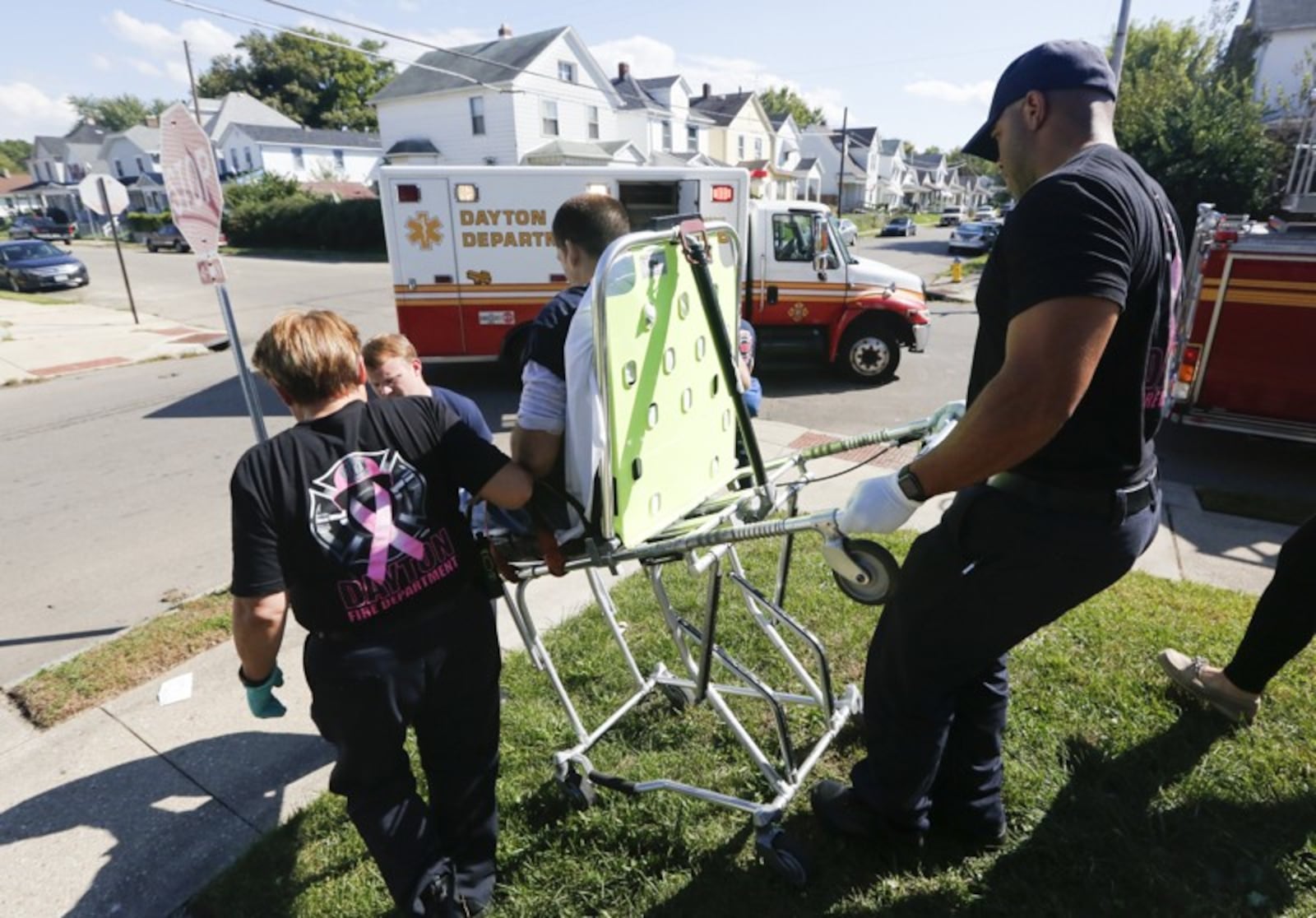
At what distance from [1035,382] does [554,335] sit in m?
1.26

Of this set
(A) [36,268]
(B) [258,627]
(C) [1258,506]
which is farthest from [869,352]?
(A) [36,268]

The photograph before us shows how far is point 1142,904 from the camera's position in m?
2.21

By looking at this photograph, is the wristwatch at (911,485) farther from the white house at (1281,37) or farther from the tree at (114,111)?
the tree at (114,111)

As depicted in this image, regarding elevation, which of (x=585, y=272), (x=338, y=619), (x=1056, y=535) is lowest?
(x=338, y=619)

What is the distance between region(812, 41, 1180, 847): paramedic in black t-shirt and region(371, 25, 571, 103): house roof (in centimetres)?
3042

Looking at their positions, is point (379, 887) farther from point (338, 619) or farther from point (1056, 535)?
point (1056, 535)

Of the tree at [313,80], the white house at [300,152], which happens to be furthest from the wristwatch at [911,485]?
the tree at [313,80]

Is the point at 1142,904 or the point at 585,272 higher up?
the point at 585,272

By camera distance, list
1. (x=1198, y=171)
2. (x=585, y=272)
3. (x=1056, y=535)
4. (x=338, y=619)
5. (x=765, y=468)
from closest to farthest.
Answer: (x=1056, y=535) < (x=338, y=619) < (x=585, y=272) < (x=765, y=468) < (x=1198, y=171)

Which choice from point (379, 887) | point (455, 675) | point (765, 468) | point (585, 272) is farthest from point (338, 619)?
point (765, 468)

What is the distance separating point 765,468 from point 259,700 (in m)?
1.80

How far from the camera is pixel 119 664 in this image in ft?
12.6

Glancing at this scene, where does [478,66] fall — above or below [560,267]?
above

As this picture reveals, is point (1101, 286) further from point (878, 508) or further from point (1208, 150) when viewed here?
point (1208, 150)
